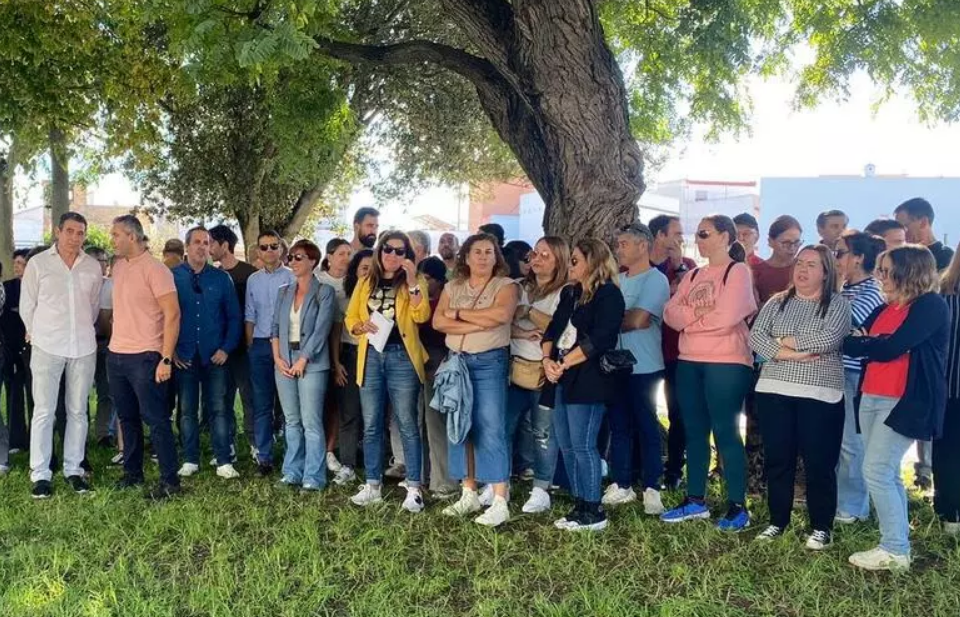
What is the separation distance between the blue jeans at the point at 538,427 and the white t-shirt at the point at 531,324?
10.2 inches

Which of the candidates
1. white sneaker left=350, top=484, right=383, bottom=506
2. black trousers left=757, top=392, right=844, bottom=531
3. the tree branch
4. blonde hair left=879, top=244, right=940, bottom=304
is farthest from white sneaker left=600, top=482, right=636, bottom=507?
the tree branch

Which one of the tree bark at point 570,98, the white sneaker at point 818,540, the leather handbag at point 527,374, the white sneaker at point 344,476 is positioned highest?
the tree bark at point 570,98

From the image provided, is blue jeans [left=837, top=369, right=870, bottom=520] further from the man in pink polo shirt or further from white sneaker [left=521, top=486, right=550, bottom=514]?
the man in pink polo shirt

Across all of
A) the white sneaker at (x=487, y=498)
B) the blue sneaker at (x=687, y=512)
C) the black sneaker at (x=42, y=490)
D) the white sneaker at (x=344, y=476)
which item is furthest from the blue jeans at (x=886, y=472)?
the black sneaker at (x=42, y=490)

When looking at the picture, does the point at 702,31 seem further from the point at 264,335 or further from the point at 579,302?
the point at 264,335

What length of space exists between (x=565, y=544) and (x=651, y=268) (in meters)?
2.01

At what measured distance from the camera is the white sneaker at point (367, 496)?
5539 mm

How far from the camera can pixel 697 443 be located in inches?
206

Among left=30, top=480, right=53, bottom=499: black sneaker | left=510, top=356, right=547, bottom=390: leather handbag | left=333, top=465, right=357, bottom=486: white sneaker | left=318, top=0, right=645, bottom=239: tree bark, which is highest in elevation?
left=318, top=0, right=645, bottom=239: tree bark

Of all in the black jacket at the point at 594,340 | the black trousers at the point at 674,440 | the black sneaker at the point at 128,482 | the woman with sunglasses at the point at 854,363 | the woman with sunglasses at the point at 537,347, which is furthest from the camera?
the black trousers at the point at 674,440

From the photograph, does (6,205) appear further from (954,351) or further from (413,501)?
(954,351)

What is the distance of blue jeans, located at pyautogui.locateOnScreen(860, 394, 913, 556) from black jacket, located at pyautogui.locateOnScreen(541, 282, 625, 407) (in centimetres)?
151

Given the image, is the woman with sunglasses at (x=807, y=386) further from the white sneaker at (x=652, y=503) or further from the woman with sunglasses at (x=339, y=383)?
the woman with sunglasses at (x=339, y=383)

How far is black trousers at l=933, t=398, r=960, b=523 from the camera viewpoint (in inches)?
188
